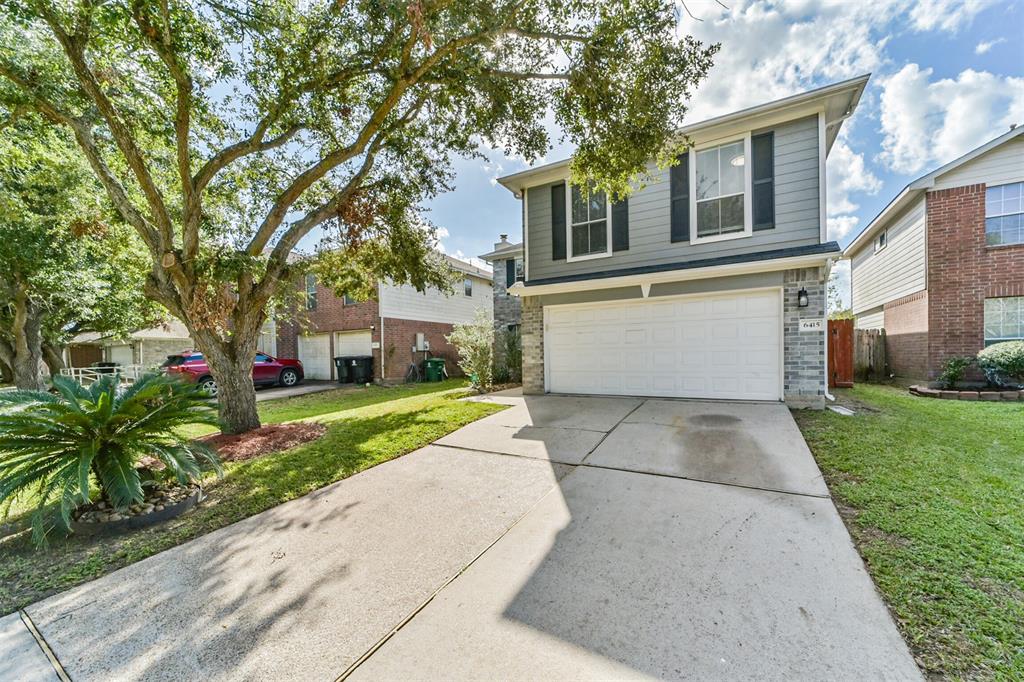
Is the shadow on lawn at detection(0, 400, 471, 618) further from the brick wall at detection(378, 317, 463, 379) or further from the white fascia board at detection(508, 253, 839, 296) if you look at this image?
the brick wall at detection(378, 317, 463, 379)

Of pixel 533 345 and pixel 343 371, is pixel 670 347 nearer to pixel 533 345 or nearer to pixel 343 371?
pixel 533 345

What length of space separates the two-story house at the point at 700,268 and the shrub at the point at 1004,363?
16.2ft

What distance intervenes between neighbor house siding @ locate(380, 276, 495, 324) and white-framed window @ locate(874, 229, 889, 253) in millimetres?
13253

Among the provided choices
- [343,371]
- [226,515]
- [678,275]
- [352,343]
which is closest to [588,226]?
[678,275]

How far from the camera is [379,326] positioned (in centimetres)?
1415

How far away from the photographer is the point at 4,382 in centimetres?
1520

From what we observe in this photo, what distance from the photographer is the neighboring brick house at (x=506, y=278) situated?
46.5 feet

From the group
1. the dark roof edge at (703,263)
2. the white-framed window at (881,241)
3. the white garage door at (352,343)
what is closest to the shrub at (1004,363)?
the white-framed window at (881,241)

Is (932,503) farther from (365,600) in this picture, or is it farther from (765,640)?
(365,600)

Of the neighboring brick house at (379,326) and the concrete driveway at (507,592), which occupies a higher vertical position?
the neighboring brick house at (379,326)

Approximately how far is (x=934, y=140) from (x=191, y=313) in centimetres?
1666

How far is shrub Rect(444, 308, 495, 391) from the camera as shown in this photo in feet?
34.5

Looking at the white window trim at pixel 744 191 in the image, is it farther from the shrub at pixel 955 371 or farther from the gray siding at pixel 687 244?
the shrub at pixel 955 371

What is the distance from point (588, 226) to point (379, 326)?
8.92 m
